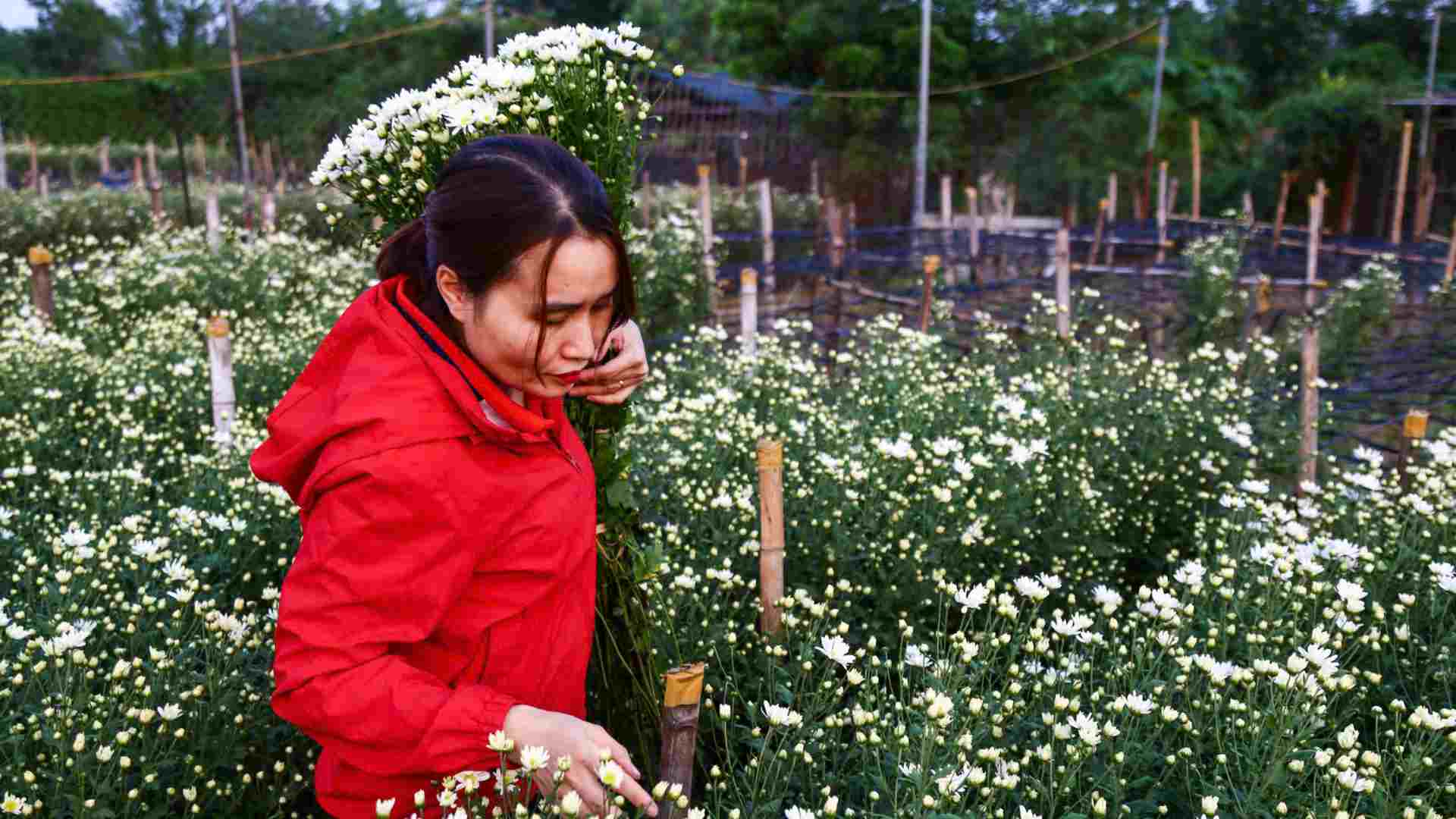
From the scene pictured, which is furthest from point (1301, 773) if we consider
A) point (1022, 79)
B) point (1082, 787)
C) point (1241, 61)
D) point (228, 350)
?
point (1241, 61)

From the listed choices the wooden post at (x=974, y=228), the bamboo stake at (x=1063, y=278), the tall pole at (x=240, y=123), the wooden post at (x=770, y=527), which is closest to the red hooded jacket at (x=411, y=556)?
the wooden post at (x=770, y=527)

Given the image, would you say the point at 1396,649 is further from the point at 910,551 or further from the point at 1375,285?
the point at 1375,285

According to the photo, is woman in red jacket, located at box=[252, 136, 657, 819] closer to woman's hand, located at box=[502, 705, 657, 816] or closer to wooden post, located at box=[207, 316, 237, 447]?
woman's hand, located at box=[502, 705, 657, 816]

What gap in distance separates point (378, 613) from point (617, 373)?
69 centimetres

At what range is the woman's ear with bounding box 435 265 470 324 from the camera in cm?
157

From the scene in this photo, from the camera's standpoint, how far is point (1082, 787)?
2.29m

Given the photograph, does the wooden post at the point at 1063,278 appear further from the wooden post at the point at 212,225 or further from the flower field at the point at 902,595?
the wooden post at the point at 212,225

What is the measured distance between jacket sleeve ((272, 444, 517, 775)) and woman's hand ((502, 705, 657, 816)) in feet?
0.13

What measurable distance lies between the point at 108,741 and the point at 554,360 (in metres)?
1.52

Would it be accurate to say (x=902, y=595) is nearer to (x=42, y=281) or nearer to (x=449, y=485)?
(x=449, y=485)

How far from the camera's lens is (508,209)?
4.87 feet

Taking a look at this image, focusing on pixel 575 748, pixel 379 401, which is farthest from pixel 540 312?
pixel 575 748

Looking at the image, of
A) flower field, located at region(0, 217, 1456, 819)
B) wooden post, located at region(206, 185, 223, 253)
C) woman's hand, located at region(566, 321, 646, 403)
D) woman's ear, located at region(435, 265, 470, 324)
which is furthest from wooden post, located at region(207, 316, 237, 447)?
wooden post, located at region(206, 185, 223, 253)

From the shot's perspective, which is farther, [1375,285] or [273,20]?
[273,20]
